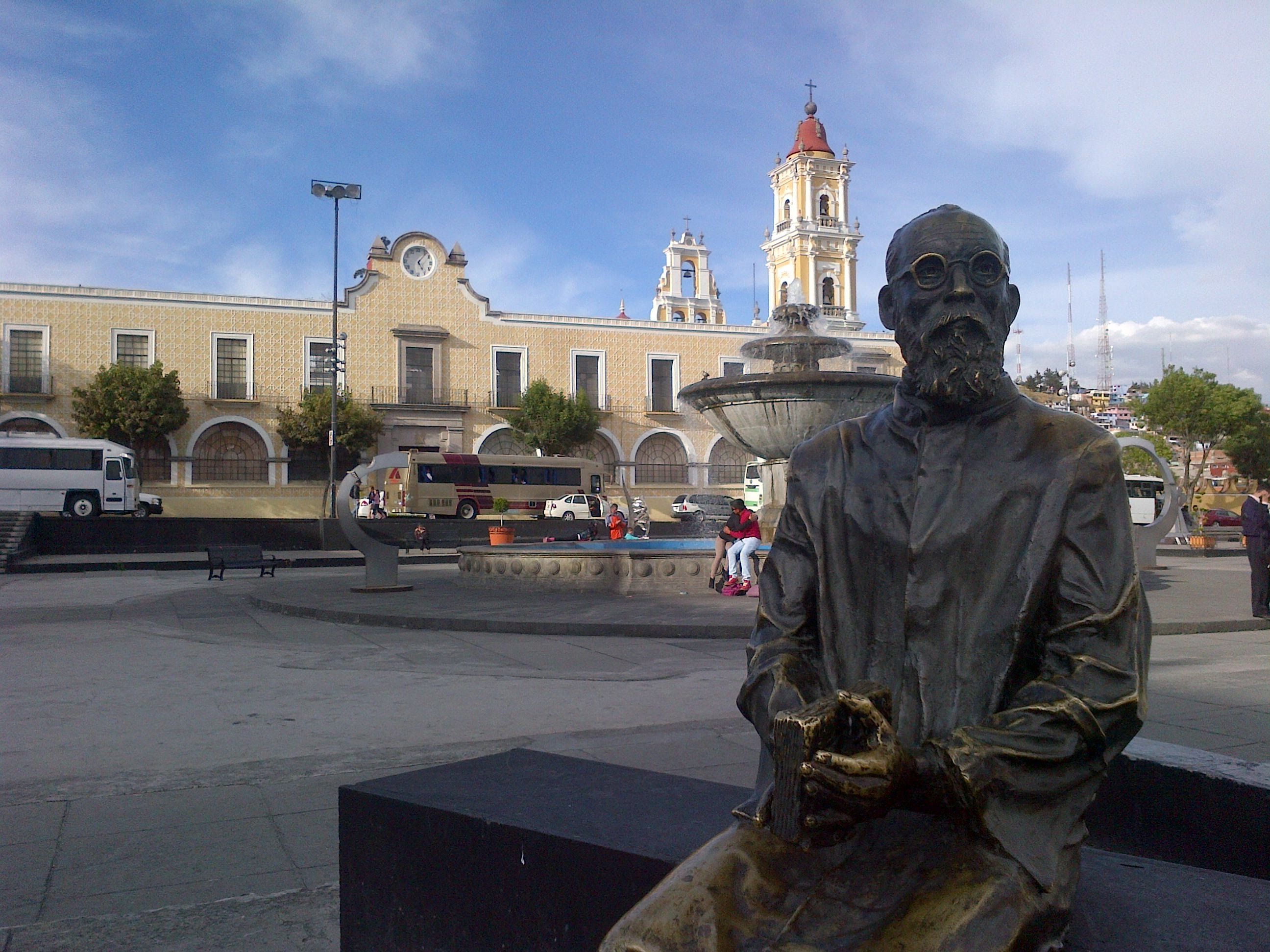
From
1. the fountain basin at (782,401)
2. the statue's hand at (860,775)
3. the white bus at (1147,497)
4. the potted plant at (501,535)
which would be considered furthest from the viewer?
the white bus at (1147,497)

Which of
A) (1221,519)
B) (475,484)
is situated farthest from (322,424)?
(1221,519)

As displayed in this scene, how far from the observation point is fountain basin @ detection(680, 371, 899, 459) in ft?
53.1

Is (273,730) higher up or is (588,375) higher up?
(588,375)

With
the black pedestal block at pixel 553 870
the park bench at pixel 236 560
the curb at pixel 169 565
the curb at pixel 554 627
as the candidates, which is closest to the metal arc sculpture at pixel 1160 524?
the curb at pixel 554 627

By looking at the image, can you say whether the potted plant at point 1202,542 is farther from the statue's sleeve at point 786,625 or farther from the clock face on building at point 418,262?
the clock face on building at point 418,262

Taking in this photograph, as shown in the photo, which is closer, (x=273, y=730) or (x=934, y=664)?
(x=934, y=664)

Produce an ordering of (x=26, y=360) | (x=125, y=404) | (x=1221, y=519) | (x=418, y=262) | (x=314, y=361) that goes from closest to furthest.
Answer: (x=125, y=404), (x=26, y=360), (x=314, y=361), (x=418, y=262), (x=1221, y=519)

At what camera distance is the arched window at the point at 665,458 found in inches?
2088

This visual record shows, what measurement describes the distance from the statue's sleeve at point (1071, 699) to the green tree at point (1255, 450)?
206ft

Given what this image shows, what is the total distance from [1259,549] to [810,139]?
2233 inches

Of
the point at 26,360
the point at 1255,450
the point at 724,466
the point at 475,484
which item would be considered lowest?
the point at 475,484

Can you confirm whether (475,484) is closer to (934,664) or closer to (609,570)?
(609,570)

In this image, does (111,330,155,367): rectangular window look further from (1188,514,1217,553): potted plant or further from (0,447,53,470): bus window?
(1188,514,1217,553): potted plant

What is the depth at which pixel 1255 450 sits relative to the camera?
5953cm
